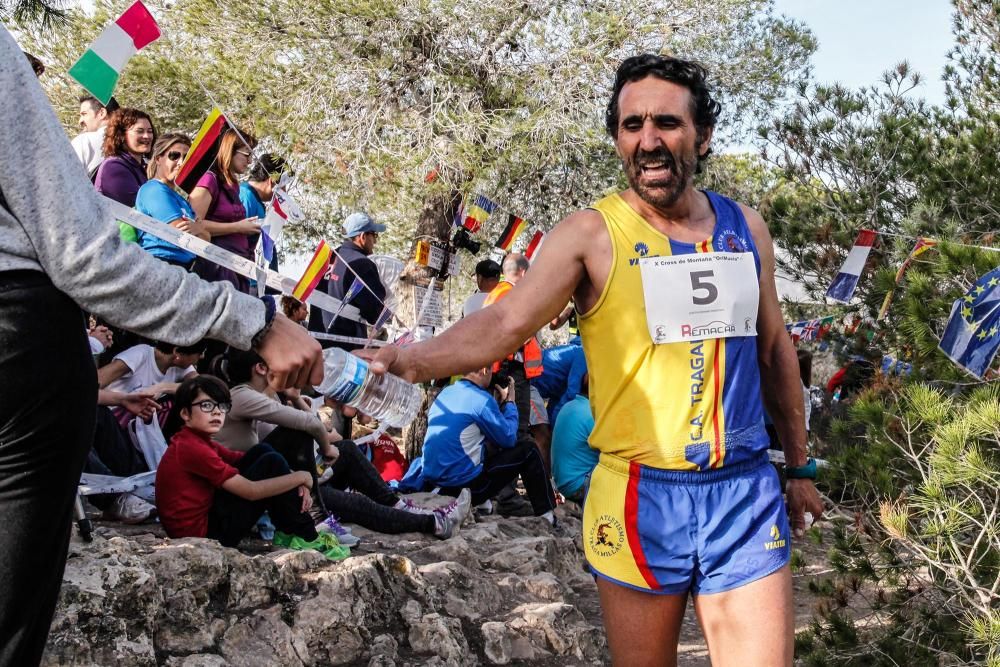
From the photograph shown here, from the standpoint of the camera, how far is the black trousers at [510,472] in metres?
7.52

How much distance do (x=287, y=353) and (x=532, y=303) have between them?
0.88 m

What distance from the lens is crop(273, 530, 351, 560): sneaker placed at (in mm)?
5137

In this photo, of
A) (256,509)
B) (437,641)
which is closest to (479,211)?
(256,509)

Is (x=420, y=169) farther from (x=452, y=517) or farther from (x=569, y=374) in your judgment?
(x=452, y=517)

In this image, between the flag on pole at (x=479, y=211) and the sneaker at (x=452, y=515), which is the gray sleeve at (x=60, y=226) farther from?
the flag on pole at (x=479, y=211)

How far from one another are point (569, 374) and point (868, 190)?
10.3 ft

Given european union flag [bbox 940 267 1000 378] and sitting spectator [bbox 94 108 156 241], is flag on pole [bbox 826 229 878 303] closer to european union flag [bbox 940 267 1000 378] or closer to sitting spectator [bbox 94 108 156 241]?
european union flag [bbox 940 267 1000 378]

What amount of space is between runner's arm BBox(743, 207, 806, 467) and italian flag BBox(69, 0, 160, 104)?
339cm

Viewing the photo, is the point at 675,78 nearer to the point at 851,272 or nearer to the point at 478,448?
the point at 478,448

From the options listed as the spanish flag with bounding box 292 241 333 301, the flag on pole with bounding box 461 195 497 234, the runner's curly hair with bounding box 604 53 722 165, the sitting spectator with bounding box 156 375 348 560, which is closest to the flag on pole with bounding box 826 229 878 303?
the spanish flag with bounding box 292 241 333 301

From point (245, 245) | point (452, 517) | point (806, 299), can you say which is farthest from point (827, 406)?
point (245, 245)

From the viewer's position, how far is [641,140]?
2939 mm

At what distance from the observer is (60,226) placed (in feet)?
6.01

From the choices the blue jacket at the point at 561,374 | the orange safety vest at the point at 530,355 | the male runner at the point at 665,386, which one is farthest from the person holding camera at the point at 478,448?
the male runner at the point at 665,386
